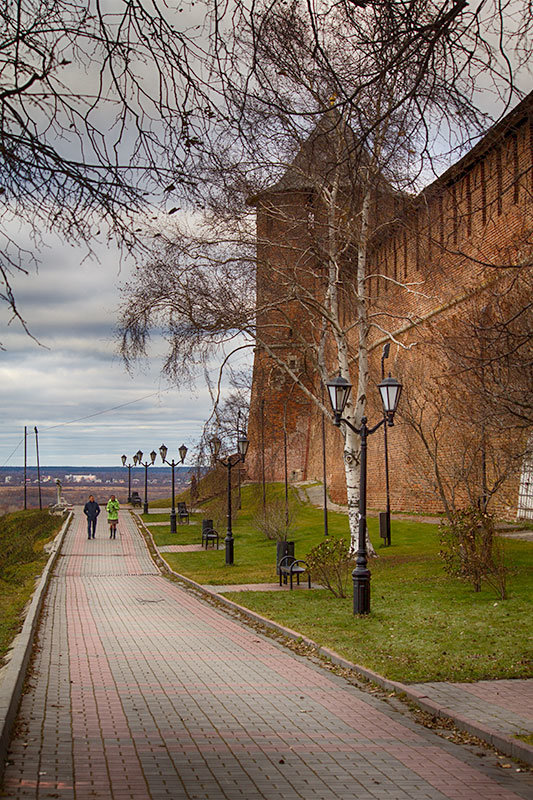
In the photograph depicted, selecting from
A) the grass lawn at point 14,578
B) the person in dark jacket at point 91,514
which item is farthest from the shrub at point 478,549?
the person in dark jacket at point 91,514

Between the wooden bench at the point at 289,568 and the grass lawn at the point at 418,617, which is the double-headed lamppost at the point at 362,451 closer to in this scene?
the grass lawn at the point at 418,617

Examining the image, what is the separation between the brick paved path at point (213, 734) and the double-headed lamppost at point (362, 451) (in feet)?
5.69

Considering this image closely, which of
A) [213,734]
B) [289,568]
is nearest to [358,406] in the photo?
[289,568]

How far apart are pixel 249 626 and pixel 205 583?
5904 millimetres

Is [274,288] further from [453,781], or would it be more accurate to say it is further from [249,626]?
[453,781]

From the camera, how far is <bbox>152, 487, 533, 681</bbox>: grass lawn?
903 centimetres

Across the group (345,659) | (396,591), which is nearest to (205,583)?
(396,591)

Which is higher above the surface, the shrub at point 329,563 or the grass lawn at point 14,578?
the shrub at point 329,563

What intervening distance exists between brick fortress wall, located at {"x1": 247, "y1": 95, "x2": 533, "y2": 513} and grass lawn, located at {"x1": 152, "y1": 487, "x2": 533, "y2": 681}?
8.76 ft

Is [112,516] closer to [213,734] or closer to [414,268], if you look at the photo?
[414,268]

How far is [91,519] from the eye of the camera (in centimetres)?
3294

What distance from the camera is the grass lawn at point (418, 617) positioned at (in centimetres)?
903

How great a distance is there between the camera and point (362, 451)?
43.7 ft

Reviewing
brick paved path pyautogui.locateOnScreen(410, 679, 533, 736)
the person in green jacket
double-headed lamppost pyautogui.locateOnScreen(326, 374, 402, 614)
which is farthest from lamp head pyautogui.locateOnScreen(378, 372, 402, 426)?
the person in green jacket
